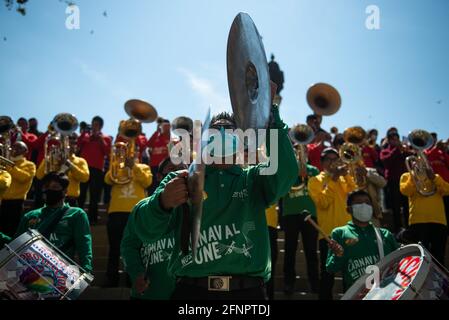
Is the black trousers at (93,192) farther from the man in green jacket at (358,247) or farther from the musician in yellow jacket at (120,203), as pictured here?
the man in green jacket at (358,247)

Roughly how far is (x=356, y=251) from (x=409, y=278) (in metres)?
2.32

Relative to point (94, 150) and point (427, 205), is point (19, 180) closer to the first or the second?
point (94, 150)

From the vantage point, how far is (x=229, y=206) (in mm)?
2750

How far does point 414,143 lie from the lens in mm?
8781

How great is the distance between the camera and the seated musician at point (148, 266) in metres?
4.21

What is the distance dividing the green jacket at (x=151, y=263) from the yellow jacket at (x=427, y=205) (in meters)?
5.08

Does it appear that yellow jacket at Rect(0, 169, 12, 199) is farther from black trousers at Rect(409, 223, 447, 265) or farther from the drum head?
black trousers at Rect(409, 223, 447, 265)

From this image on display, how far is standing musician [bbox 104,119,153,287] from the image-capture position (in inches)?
279

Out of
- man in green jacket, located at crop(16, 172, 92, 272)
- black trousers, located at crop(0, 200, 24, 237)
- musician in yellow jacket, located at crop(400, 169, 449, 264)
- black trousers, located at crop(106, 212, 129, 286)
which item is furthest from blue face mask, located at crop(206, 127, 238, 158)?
black trousers, located at crop(0, 200, 24, 237)

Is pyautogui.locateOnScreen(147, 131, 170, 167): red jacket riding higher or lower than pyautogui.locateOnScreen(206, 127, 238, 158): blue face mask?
higher

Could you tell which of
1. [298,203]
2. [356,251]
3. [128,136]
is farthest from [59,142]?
[356,251]

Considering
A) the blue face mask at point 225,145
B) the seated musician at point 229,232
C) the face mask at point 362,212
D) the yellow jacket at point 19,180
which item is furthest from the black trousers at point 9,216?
the blue face mask at point 225,145

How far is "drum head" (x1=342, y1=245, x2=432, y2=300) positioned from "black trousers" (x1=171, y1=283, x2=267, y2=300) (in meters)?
0.87
